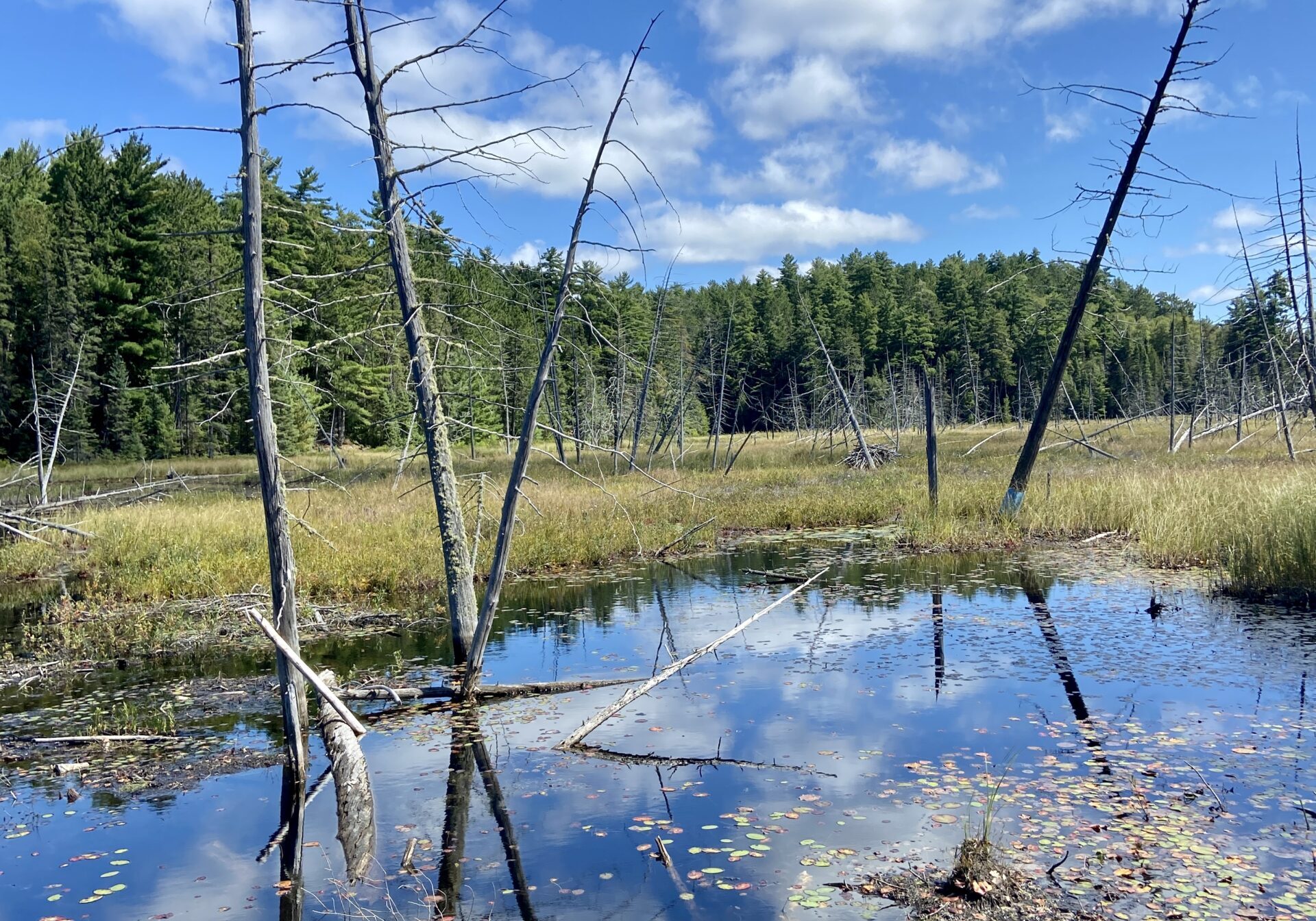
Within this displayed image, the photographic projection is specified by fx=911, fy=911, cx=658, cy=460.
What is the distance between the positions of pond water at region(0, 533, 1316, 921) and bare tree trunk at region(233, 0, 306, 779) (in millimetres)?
598

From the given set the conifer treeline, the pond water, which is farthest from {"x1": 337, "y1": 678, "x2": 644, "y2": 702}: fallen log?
the conifer treeline

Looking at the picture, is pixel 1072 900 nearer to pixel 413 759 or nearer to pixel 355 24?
pixel 413 759

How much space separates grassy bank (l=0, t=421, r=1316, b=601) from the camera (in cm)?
1318

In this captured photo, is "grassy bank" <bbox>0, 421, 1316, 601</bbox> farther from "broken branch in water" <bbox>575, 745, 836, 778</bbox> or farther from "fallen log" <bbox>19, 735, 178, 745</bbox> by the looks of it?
"fallen log" <bbox>19, 735, 178, 745</bbox>

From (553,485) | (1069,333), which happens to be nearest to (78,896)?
(1069,333)

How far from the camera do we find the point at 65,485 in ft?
101

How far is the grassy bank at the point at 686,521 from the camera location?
519 inches

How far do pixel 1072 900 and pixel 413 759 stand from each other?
15.7 ft

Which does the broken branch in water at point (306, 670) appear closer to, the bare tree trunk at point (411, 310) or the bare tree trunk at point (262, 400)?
the bare tree trunk at point (262, 400)

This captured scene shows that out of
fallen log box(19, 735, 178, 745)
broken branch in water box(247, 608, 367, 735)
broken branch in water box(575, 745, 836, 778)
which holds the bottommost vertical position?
broken branch in water box(575, 745, 836, 778)

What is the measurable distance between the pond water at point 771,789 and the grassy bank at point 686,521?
2002mm

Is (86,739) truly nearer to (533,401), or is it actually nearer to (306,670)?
(306,670)

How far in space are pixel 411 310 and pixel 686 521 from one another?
11739 millimetres

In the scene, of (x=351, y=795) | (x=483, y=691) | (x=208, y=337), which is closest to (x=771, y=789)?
(x=351, y=795)
